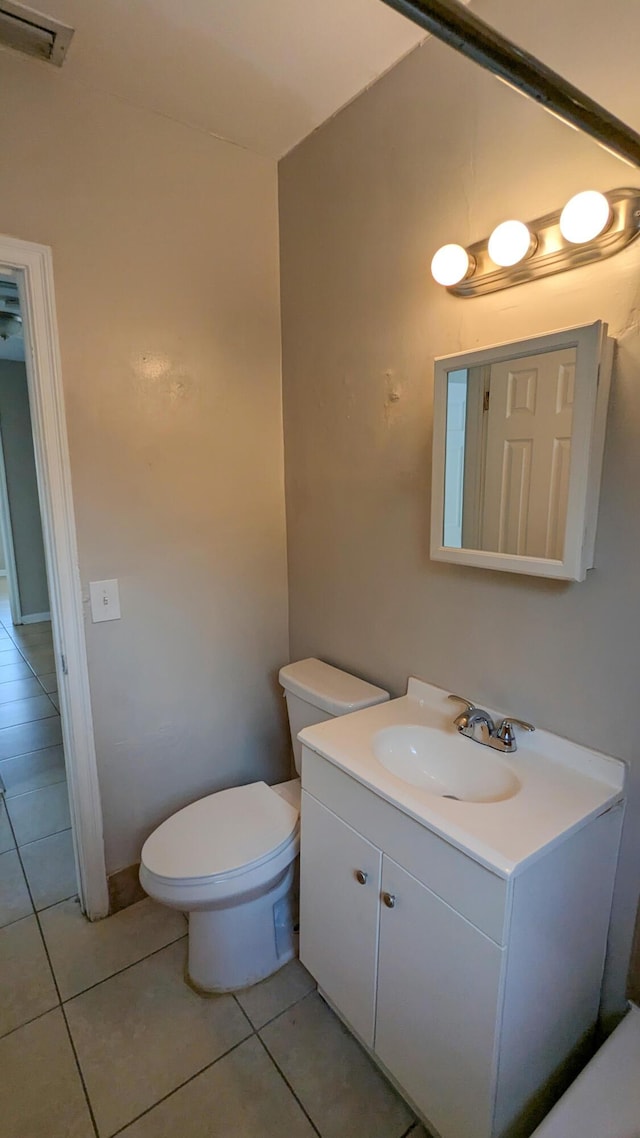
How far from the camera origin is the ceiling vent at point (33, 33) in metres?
1.23

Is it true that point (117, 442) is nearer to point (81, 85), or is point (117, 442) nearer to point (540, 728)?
point (81, 85)

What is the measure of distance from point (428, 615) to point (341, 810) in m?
0.56

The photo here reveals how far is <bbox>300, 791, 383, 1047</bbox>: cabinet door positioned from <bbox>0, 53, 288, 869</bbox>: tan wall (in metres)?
0.70

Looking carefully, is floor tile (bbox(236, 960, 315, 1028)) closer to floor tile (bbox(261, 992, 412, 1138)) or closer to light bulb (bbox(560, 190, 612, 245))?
floor tile (bbox(261, 992, 412, 1138))

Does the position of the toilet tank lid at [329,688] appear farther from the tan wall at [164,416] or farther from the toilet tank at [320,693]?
the tan wall at [164,416]

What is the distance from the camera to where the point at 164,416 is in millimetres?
1727

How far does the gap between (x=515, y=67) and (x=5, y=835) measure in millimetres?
2805

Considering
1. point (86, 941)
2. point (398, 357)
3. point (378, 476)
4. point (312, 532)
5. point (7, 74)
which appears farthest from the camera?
point (312, 532)

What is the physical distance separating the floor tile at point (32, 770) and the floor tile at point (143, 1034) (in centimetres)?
124

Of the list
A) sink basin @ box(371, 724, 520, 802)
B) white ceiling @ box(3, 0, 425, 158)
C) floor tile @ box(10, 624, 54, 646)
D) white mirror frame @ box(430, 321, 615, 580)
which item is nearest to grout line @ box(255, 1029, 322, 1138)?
sink basin @ box(371, 724, 520, 802)

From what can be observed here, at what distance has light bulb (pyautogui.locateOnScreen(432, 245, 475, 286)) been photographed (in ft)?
3.99

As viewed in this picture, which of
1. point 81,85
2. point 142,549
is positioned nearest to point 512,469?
point 142,549

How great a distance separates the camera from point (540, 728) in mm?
1248

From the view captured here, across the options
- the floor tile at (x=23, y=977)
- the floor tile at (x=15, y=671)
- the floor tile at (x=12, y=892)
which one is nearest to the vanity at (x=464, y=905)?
the floor tile at (x=23, y=977)
